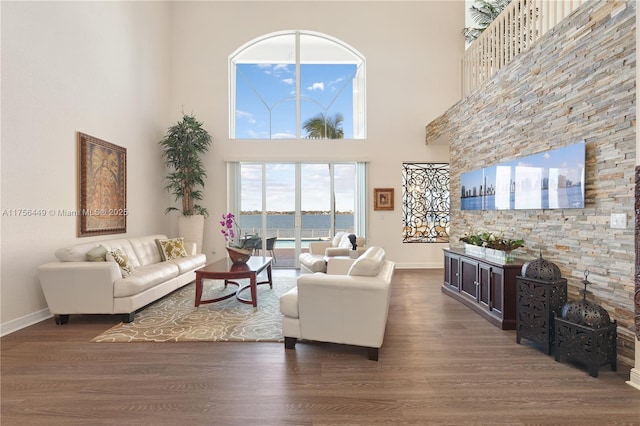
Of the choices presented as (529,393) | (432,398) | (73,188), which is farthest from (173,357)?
(73,188)

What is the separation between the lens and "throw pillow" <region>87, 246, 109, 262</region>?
381cm

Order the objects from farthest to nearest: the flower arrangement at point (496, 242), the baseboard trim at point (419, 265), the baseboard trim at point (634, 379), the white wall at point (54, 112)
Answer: the baseboard trim at point (419, 265) < the flower arrangement at point (496, 242) < the white wall at point (54, 112) < the baseboard trim at point (634, 379)

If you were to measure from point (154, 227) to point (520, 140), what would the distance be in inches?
265

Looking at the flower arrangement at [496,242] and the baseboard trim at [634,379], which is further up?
the flower arrangement at [496,242]

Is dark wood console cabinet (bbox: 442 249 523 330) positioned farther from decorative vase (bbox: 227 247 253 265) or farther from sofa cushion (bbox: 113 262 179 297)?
sofa cushion (bbox: 113 262 179 297)

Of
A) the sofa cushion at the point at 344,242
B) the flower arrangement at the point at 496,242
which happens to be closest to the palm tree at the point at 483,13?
the flower arrangement at the point at 496,242

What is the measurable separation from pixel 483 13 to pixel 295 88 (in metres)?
4.30

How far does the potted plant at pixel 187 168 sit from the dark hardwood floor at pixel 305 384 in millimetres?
3592

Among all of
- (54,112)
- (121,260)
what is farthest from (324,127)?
(121,260)

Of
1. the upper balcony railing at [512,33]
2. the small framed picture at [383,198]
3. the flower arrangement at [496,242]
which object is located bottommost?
the flower arrangement at [496,242]

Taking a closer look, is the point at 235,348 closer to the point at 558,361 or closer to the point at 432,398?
the point at 432,398

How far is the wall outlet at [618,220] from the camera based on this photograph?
245cm

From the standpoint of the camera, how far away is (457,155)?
5520 mm

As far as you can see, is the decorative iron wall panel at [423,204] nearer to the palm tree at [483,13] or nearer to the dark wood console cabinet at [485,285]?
the dark wood console cabinet at [485,285]
